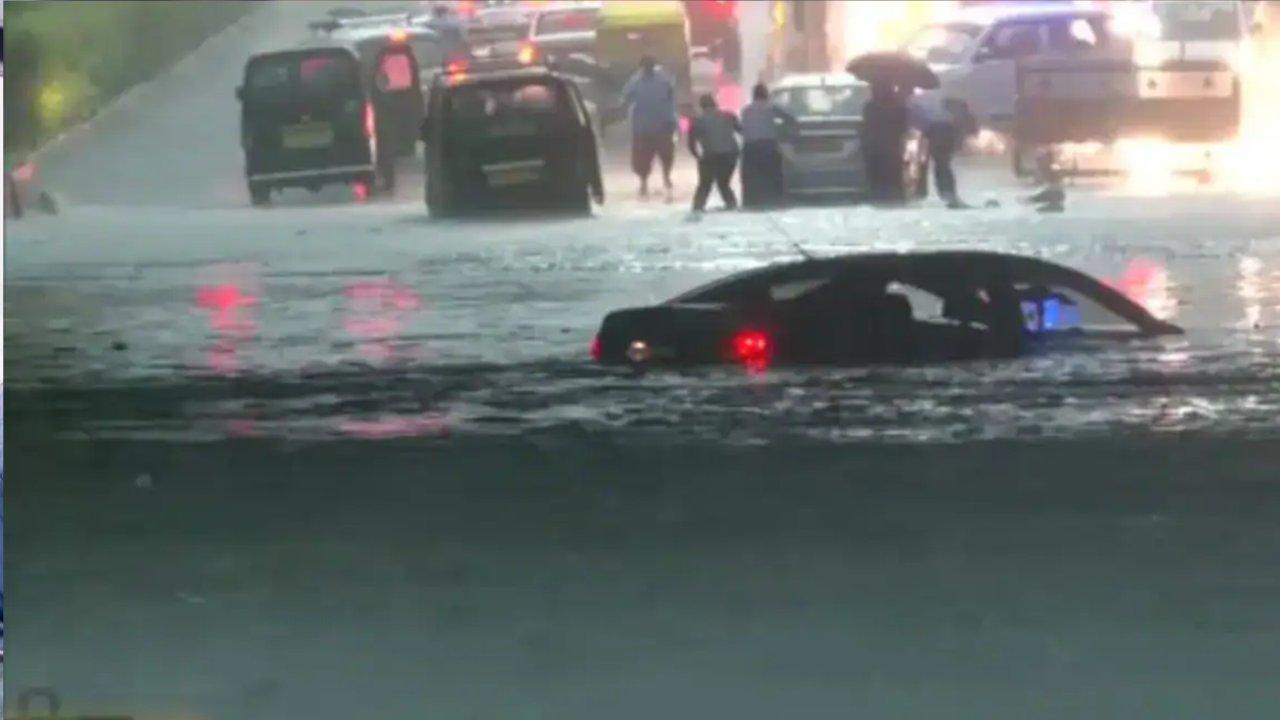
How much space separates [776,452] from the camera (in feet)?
21.4

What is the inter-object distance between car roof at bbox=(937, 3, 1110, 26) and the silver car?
0.36 meters

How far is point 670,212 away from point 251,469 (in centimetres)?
159

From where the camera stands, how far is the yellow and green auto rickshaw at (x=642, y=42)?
7.46 meters

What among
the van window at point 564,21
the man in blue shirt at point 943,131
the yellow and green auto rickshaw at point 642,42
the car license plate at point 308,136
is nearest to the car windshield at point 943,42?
the man in blue shirt at point 943,131

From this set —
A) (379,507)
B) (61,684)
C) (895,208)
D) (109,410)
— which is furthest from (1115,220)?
(61,684)

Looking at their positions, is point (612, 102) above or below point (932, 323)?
above

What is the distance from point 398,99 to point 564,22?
0.67m

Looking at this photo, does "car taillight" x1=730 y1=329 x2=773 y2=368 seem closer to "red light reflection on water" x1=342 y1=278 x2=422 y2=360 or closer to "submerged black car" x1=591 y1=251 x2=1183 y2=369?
"submerged black car" x1=591 y1=251 x2=1183 y2=369

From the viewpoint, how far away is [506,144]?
7773 mm

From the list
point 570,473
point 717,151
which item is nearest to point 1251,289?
point 717,151

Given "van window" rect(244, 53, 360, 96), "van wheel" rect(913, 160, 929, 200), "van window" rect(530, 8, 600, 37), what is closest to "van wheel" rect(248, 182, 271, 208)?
"van window" rect(244, 53, 360, 96)

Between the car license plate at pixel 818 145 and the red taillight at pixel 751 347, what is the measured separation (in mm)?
762

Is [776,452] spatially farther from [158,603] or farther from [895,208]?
[158,603]

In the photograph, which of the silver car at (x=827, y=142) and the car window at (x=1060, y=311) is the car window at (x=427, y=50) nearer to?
the silver car at (x=827, y=142)
